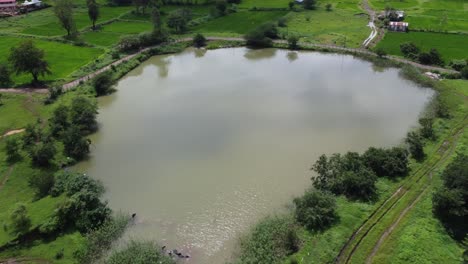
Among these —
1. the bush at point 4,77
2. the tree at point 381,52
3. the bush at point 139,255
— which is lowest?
the bush at point 139,255

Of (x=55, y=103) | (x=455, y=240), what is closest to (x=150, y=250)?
(x=455, y=240)

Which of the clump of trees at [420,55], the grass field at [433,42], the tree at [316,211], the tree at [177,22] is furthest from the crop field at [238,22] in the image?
the tree at [316,211]

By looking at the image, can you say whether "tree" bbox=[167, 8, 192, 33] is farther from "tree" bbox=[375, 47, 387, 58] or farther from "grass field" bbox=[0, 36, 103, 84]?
"tree" bbox=[375, 47, 387, 58]

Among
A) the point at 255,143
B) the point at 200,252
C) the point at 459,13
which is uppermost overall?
the point at 459,13

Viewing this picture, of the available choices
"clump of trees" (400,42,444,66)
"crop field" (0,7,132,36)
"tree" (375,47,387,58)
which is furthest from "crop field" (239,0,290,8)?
"clump of trees" (400,42,444,66)

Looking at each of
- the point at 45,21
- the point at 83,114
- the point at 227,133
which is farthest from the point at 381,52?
the point at 45,21

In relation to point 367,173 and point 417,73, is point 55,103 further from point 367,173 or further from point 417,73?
point 417,73

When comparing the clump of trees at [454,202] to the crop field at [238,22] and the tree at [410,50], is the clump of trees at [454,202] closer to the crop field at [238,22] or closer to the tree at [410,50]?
the tree at [410,50]
